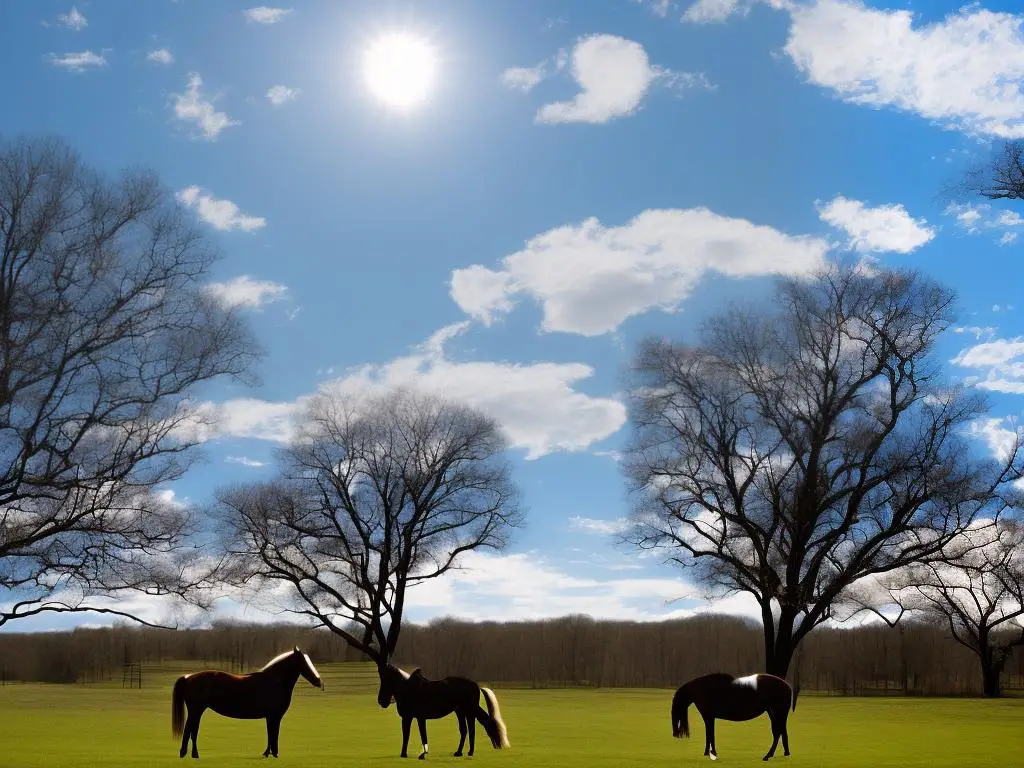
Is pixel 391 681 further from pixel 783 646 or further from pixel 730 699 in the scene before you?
pixel 783 646

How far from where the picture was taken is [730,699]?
15.7m

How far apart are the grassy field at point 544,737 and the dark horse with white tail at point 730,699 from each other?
67cm

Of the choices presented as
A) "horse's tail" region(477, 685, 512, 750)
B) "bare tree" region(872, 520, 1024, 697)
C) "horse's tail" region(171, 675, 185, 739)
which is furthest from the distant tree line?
"horse's tail" region(171, 675, 185, 739)

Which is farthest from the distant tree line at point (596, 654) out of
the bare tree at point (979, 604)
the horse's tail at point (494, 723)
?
the horse's tail at point (494, 723)

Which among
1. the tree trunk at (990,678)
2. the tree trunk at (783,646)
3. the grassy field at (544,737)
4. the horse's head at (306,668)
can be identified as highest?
the horse's head at (306,668)

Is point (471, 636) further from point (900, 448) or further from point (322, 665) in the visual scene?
point (900, 448)

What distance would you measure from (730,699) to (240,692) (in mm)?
7398

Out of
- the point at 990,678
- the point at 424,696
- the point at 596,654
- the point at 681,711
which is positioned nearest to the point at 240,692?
the point at 424,696

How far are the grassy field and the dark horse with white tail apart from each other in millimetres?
672

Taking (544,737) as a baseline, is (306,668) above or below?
above

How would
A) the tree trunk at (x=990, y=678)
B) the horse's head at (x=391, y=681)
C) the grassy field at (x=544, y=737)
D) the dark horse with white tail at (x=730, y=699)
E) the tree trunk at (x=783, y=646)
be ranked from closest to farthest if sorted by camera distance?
1. the horse's head at (x=391, y=681)
2. the dark horse with white tail at (x=730, y=699)
3. the grassy field at (x=544, y=737)
4. the tree trunk at (x=783, y=646)
5. the tree trunk at (x=990, y=678)

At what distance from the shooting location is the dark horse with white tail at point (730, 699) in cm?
1567

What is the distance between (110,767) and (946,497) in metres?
29.8

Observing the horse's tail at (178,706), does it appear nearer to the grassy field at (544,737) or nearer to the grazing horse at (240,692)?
the grazing horse at (240,692)
